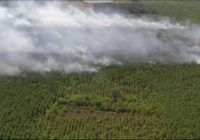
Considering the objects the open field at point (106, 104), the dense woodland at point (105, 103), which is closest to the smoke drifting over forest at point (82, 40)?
the dense woodland at point (105, 103)

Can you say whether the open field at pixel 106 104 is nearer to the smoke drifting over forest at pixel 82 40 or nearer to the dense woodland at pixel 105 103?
the dense woodland at pixel 105 103

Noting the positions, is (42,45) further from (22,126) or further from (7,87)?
(22,126)

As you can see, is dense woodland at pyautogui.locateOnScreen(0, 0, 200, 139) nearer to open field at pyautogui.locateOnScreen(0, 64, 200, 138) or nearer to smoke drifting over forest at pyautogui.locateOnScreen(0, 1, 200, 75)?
open field at pyautogui.locateOnScreen(0, 64, 200, 138)

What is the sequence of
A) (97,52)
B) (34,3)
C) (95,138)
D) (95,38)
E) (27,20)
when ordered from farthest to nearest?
(34,3) → (27,20) → (95,38) → (97,52) → (95,138)

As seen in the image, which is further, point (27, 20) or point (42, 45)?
point (27, 20)

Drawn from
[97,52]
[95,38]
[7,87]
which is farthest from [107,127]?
[95,38]

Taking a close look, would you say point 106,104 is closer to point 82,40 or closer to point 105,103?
point 105,103

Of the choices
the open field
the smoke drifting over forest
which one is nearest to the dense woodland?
the open field
